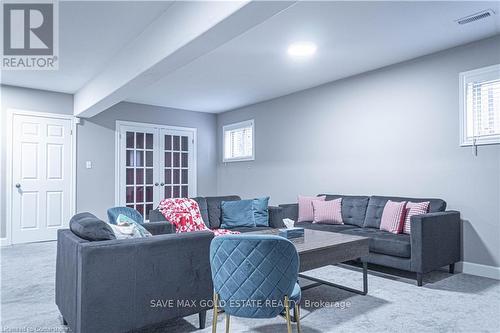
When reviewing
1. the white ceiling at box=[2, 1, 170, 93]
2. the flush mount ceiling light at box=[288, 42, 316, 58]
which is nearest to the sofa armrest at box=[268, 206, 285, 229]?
the flush mount ceiling light at box=[288, 42, 316, 58]

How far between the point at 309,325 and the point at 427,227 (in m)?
1.63

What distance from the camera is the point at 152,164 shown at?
6656 mm

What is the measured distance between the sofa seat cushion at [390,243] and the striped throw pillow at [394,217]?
0.09 m

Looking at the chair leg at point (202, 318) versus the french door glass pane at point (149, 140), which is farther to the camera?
the french door glass pane at point (149, 140)

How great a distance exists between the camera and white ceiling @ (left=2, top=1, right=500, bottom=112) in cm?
292

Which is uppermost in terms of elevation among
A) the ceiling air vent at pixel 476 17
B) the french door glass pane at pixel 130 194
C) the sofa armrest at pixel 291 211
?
the ceiling air vent at pixel 476 17

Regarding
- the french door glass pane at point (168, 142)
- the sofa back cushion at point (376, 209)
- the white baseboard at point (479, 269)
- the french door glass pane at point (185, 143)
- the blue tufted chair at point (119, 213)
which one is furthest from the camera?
the french door glass pane at point (185, 143)

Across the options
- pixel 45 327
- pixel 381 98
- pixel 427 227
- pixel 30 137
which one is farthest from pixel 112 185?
pixel 427 227

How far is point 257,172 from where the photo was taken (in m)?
6.48

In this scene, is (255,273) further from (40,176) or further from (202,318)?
(40,176)

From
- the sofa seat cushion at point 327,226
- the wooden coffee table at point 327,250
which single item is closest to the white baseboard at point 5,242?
the sofa seat cushion at point 327,226

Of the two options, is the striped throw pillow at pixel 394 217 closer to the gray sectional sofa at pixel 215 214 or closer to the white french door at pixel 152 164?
the gray sectional sofa at pixel 215 214

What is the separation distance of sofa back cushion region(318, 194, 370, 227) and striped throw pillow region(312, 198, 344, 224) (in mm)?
66

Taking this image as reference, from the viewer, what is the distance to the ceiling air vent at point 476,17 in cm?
297
